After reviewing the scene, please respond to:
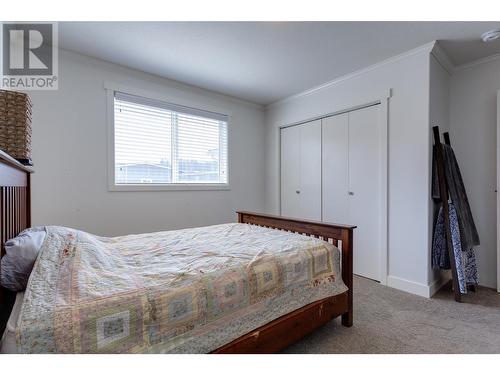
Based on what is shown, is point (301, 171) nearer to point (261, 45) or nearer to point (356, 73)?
point (356, 73)

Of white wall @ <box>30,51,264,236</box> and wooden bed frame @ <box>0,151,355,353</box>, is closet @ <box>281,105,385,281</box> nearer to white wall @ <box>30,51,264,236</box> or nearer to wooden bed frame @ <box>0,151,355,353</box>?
wooden bed frame @ <box>0,151,355,353</box>

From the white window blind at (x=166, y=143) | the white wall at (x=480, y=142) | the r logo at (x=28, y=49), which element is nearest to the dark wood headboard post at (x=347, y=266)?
the white wall at (x=480, y=142)

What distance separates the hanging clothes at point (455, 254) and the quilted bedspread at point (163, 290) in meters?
1.32

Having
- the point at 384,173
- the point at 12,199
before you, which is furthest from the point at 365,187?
the point at 12,199

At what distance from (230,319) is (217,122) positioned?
300 centimetres

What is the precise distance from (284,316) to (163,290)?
739 mm

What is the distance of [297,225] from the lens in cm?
219

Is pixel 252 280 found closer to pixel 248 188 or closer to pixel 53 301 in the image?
pixel 53 301

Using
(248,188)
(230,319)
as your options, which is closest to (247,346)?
(230,319)

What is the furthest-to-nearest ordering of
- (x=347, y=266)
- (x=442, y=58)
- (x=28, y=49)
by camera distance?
(x=442, y=58) → (x=28, y=49) → (x=347, y=266)

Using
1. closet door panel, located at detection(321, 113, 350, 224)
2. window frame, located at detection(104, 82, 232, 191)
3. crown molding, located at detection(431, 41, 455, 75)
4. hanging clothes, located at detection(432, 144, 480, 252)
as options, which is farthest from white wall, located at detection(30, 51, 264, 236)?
hanging clothes, located at detection(432, 144, 480, 252)

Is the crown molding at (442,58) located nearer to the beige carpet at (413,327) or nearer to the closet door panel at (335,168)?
the closet door panel at (335,168)

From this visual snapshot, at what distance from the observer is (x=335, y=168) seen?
10.6 feet

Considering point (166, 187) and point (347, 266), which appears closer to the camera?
point (347, 266)
